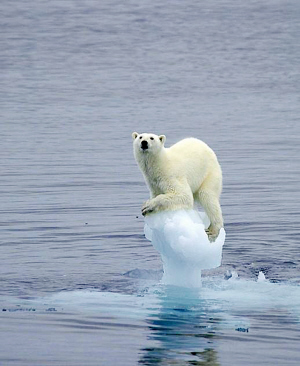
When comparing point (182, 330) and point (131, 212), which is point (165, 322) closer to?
point (182, 330)

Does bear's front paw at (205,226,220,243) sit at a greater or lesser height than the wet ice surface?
greater

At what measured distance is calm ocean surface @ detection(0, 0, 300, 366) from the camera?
8695 mm

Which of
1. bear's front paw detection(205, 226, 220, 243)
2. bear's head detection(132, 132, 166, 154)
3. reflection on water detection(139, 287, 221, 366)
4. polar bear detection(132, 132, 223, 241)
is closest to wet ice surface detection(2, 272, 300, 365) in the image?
reflection on water detection(139, 287, 221, 366)

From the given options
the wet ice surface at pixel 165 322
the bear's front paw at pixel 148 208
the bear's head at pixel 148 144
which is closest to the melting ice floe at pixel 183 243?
the bear's front paw at pixel 148 208

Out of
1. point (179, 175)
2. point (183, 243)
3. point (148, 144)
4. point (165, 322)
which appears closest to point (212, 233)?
point (183, 243)

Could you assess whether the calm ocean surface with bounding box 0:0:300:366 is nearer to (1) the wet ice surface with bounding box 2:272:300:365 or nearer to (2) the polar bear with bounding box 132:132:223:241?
(1) the wet ice surface with bounding box 2:272:300:365

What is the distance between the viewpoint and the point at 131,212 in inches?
571

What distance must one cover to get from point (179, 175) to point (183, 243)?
648 mm

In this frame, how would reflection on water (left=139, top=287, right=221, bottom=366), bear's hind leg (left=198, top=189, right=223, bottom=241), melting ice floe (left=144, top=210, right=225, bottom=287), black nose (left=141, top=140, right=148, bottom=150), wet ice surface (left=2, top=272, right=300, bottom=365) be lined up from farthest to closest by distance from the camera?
1. bear's hind leg (left=198, top=189, right=223, bottom=241)
2. melting ice floe (left=144, top=210, right=225, bottom=287)
3. black nose (left=141, top=140, right=148, bottom=150)
4. wet ice surface (left=2, top=272, right=300, bottom=365)
5. reflection on water (left=139, top=287, right=221, bottom=366)

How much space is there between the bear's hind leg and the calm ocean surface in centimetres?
59

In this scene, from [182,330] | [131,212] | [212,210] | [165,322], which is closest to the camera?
[182,330]

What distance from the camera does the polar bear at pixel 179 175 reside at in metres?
9.88

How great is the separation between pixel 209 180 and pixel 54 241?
9.88 ft

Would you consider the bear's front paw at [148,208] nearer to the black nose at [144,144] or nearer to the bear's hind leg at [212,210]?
the black nose at [144,144]
